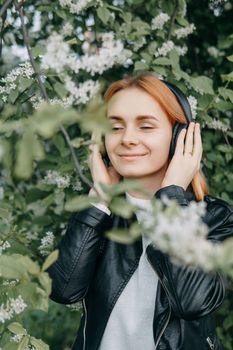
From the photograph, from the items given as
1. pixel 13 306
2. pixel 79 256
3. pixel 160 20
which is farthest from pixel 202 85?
pixel 13 306

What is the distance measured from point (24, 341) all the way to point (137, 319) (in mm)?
334

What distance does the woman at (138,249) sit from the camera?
1.89m

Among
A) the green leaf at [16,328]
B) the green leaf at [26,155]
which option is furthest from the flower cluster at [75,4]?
the green leaf at [26,155]

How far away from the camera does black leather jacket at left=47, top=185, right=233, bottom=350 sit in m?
1.83

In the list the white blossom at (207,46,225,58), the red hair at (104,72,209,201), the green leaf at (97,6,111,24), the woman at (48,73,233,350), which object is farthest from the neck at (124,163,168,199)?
the white blossom at (207,46,225,58)

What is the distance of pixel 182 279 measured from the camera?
1814 millimetres

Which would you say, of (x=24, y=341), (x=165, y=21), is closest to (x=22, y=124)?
(x=24, y=341)

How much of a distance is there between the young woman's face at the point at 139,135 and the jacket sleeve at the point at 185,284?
141 mm

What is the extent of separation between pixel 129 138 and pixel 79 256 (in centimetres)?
38

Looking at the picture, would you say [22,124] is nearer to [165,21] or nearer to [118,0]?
[165,21]

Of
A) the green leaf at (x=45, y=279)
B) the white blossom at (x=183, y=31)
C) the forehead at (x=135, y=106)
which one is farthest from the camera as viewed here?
the white blossom at (x=183, y=31)

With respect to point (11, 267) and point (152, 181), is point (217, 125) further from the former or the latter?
point (11, 267)

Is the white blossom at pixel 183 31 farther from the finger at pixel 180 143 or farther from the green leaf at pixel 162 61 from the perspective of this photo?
the finger at pixel 180 143

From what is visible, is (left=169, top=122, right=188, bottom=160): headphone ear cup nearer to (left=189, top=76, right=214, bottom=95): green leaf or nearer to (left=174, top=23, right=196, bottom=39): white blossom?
(left=189, top=76, right=214, bottom=95): green leaf
